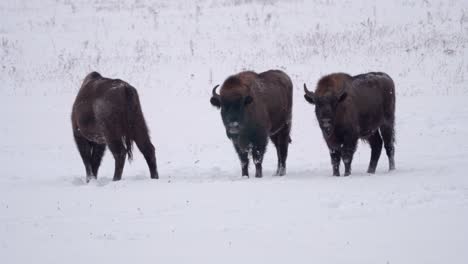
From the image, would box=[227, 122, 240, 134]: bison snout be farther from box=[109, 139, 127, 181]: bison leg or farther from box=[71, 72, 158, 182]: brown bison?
box=[109, 139, 127, 181]: bison leg

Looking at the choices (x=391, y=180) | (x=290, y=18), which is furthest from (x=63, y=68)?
(x=391, y=180)

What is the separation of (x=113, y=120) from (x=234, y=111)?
225 cm

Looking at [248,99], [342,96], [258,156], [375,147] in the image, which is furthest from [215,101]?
[375,147]

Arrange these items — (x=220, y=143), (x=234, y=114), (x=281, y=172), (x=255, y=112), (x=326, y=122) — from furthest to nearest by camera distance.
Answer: (x=220, y=143), (x=281, y=172), (x=255, y=112), (x=234, y=114), (x=326, y=122)

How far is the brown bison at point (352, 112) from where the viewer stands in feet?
36.1

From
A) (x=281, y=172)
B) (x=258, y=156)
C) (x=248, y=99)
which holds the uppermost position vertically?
(x=248, y=99)

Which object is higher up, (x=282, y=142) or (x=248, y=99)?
A: (x=248, y=99)

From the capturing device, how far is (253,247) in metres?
6.24

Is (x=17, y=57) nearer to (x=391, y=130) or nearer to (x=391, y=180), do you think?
(x=391, y=130)

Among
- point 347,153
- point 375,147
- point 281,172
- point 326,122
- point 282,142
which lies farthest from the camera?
point 282,142

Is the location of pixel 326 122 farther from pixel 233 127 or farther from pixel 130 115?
pixel 130 115

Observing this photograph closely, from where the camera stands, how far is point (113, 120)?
11156mm

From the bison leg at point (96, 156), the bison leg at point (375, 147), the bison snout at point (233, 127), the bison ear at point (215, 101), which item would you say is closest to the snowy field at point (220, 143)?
the bison leg at point (96, 156)

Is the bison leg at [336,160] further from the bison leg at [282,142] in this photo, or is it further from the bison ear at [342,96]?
the bison leg at [282,142]
